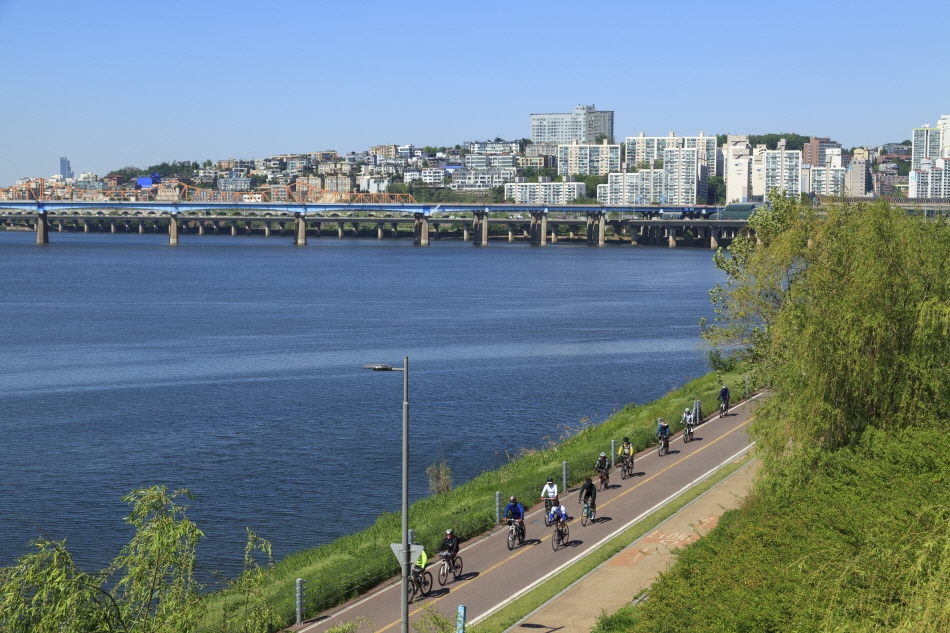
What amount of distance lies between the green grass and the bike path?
371 mm

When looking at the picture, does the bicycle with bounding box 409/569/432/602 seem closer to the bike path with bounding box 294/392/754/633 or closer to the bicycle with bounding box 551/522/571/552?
the bike path with bounding box 294/392/754/633

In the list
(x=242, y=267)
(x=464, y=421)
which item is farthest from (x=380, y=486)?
(x=242, y=267)

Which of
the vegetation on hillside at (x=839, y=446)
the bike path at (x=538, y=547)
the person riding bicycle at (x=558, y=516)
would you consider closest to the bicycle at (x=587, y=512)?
the bike path at (x=538, y=547)

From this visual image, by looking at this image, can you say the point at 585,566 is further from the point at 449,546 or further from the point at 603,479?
the point at 603,479

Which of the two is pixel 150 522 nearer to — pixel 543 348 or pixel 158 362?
pixel 158 362

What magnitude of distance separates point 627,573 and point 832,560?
752 cm

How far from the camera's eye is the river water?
3750cm

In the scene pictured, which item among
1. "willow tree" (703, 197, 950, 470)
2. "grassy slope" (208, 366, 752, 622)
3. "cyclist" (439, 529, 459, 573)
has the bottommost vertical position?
"grassy slope" (208, 366, 752, 622)

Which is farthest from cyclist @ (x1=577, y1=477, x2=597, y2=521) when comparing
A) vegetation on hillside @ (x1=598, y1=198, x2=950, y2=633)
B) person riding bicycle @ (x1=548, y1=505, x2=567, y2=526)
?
vegetation on hillside @ (x1=598, y1=198, x2=950, y2=633)

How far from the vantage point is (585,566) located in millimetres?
25078

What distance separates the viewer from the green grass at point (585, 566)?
21953 millimetres

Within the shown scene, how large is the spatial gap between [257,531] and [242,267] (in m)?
120

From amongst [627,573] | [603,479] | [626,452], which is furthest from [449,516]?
[627,573]

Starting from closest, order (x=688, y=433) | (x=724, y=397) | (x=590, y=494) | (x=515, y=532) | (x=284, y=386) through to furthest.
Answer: (x=515, y=532), (x=590, y=494), (x=688, y=433), (x=724, y=397), (x=284, y=386)
